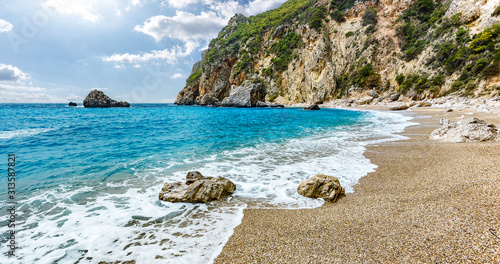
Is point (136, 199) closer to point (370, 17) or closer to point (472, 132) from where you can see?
point (472, 132)

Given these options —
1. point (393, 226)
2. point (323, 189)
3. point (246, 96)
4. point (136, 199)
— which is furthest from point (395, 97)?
point (136, 199)

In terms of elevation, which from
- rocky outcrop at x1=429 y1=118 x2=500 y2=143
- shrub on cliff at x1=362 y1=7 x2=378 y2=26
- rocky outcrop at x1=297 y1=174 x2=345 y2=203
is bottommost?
rocky outcrop at x1=297 y1=174 x2=345 y2=203

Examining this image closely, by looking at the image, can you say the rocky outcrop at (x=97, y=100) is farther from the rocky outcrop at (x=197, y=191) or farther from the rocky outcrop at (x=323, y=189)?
the rocky outcrop at (x=323, y=189)

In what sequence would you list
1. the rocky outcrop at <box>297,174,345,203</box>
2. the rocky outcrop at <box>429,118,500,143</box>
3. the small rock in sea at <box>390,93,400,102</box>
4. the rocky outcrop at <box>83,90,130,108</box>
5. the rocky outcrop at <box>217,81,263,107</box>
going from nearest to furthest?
the rocky outcrop at <box>297,174,345,203</box> < the rocky outcrop at <box>429,118,500,143</box> < the small rock in sea at <box>390,93,400,102</box> < the rocky outcrop at <box>217,81,263,107</box> < the rocky outcrop at <box>83,90,130,108</box>

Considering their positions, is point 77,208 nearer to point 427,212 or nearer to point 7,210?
point 7,210

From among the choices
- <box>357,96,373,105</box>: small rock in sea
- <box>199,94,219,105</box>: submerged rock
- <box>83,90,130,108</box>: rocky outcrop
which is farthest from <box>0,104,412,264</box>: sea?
<box>83,90,130,108</box>: rocky outcrop

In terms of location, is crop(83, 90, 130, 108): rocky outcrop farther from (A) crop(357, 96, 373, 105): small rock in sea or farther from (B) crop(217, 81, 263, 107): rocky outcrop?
(A) crop(357, 96, 373, 105): small rock in sea

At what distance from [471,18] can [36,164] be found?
5921cm

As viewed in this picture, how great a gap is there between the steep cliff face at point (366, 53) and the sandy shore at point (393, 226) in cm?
3707

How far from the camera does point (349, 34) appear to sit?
2175 inches

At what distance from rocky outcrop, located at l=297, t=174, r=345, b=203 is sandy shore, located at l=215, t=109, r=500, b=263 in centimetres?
19

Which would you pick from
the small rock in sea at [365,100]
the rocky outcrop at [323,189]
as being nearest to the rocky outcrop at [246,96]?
the small rock in sea at [365,100]

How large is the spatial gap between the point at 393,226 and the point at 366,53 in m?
60.1

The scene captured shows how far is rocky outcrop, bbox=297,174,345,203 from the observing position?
461cm
